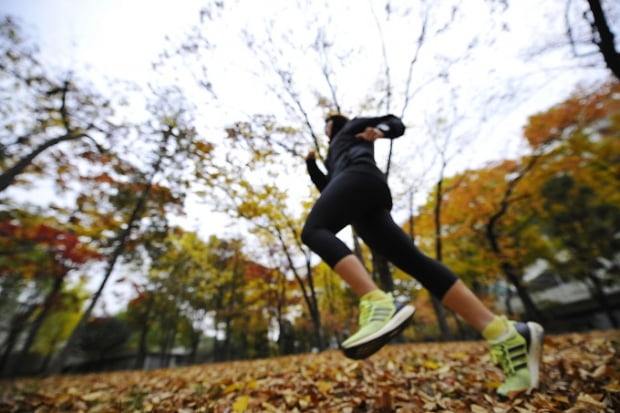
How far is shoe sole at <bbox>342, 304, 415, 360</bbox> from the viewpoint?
121 centimetres

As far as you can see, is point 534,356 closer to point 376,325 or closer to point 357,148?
point 376,325

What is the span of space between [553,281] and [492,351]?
26271 mm

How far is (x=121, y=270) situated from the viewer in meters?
15.0

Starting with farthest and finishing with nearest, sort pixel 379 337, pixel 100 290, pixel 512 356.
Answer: pixel 100 290 < pixel 512 356 < pixel 379 337

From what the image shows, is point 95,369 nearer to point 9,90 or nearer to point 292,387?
point 9,90

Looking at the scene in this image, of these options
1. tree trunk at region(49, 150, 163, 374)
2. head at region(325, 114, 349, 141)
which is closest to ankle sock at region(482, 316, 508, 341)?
head at region(325, 114, 349, 141)

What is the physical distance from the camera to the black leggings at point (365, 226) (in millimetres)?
1395

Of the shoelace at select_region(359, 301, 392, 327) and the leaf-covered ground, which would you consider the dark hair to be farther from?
the leaf-covered ground

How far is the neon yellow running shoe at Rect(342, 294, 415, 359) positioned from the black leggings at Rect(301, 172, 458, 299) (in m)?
0.28

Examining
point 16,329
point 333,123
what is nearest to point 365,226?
point 333,123

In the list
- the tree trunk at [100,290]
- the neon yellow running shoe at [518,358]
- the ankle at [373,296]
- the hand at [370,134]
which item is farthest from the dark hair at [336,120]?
the tree trunk at [100,290]

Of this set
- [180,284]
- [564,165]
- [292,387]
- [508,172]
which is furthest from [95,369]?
[564,165]

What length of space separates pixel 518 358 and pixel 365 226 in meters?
1.07

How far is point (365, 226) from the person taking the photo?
1691mm
